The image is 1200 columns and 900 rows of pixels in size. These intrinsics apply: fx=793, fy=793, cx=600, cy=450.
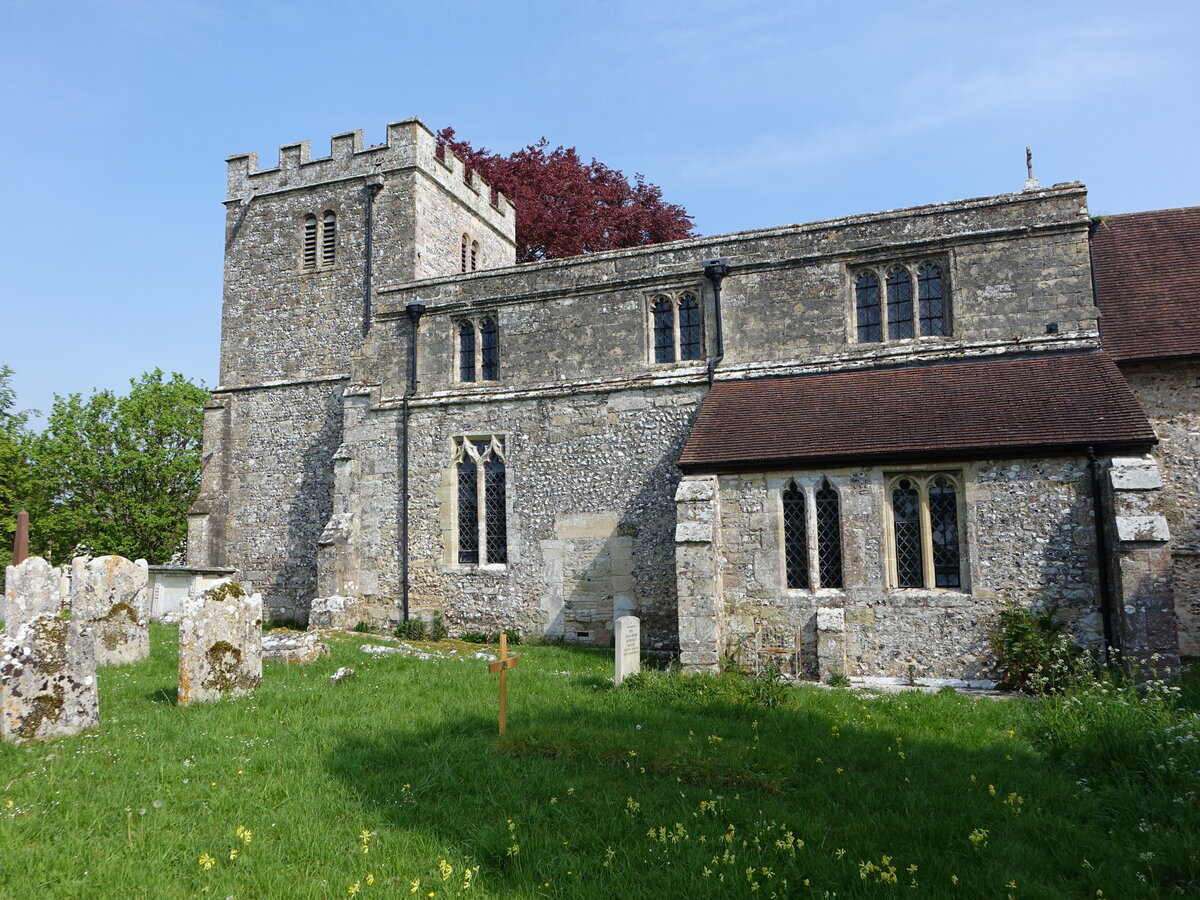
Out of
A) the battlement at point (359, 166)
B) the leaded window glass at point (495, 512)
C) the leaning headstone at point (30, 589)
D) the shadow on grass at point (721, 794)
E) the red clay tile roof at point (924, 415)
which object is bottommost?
the shadow on grass at point (721, 794)

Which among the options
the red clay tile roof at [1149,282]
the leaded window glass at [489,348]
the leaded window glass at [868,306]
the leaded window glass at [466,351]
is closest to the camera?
the red clay tile roof at [1149,282]

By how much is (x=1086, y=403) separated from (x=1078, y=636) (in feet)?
11.1

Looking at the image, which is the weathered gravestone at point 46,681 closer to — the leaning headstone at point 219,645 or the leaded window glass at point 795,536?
the leaning headstone at point 219,645

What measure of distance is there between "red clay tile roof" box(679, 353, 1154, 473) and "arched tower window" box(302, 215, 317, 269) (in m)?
11.5

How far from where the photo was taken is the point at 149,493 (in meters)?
27.7

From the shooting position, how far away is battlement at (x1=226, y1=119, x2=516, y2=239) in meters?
19.3

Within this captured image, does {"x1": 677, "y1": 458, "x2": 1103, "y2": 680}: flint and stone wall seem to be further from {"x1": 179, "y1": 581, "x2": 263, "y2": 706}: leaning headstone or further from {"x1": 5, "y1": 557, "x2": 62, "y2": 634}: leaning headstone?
{"x1": 5, "y1": 557, "x2": 62, "y2": 634}: leaning headstone

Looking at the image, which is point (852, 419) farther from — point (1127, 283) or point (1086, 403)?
point (1127, 283)

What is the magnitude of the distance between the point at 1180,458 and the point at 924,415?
462cm

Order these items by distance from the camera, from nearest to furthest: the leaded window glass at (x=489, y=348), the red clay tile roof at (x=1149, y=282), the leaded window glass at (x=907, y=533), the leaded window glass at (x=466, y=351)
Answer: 1. the leaded window glass at (x=907, y=533)
2. the red clay tile roof at (x=1149, y=282)
3. the leaded window glass at (x=489, y=348)
4. the leaded window glass at (x=466, y=351)

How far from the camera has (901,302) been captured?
14211 millimetres

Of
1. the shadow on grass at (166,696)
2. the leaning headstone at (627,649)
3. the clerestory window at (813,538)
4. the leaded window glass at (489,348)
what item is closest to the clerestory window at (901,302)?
the clerestory window at (813,538)

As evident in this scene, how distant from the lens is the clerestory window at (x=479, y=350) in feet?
56.0

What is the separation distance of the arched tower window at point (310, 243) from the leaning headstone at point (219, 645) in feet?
40.4
